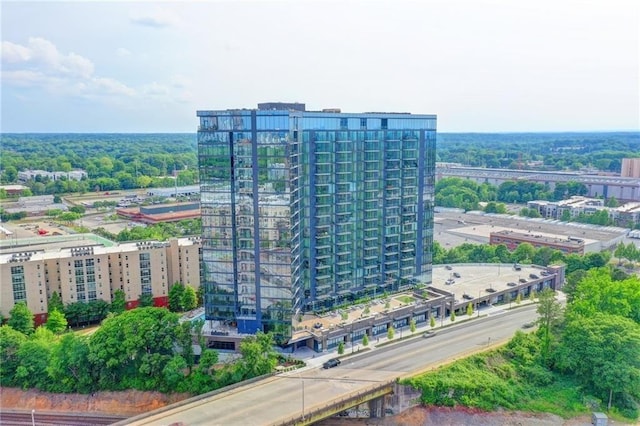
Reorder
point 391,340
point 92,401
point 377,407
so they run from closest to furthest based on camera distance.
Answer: point 377,407
point 92,401
point 391,340

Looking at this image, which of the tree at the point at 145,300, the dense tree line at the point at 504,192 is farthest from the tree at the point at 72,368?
the dense tree line at the point at 504,192

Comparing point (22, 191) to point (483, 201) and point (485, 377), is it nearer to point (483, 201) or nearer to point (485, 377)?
point (483, 201)

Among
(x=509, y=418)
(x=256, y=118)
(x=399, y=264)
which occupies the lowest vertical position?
(x=509, y=418)

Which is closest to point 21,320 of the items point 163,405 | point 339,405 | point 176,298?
point 176,298

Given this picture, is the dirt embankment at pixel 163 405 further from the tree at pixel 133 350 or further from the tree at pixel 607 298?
the tree at pixel 607 298

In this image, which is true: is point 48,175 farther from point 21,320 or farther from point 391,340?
point 391,340

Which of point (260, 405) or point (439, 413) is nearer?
point (260, 405)

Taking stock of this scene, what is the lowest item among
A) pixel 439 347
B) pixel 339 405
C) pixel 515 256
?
pixel 339 405

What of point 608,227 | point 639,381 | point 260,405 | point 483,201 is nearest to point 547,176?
point 483,201
